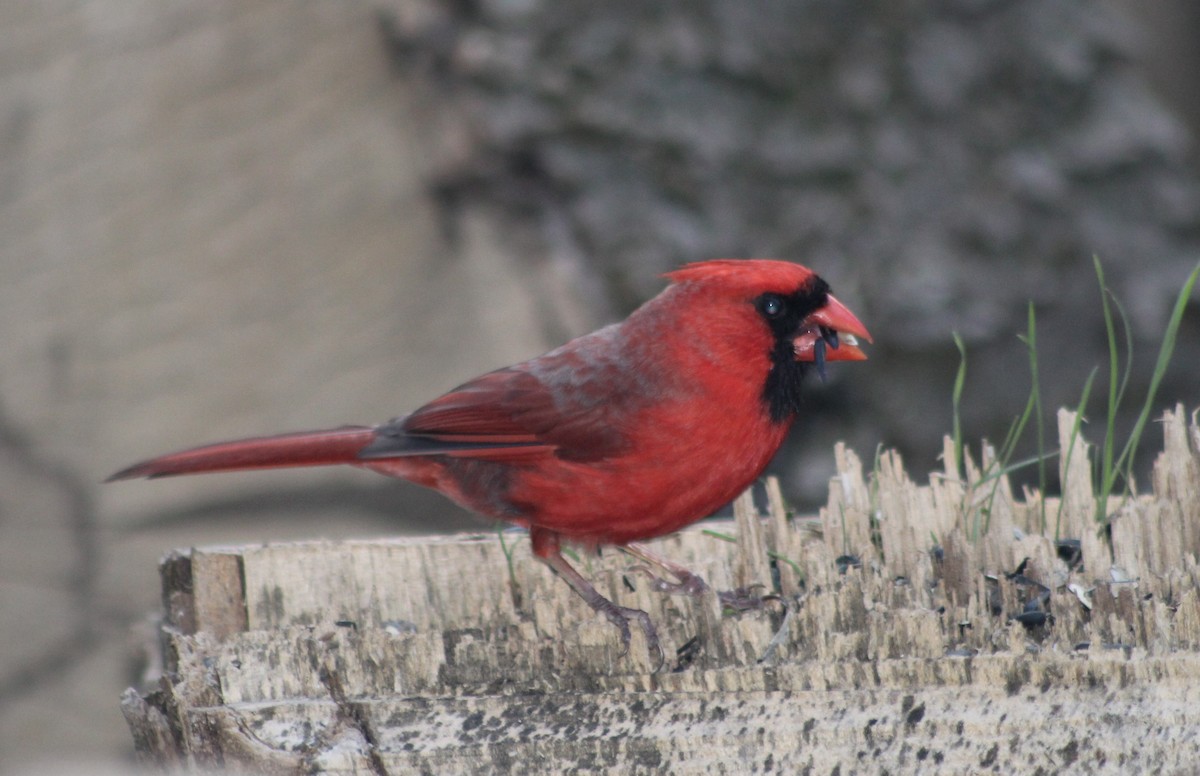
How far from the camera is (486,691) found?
1.70 metres

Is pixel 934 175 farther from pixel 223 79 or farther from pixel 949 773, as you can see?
pixel 949 773

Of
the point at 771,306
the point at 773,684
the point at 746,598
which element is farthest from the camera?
the point at 771,306

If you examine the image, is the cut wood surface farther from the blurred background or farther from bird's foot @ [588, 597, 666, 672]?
the blurred background

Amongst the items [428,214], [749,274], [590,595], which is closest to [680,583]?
[590,595]

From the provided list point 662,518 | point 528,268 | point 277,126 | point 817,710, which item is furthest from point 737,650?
point 277,126

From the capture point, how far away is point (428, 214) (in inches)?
131

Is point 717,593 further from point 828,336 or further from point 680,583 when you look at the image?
point 828,336

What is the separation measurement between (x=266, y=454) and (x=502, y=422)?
0.42 metres

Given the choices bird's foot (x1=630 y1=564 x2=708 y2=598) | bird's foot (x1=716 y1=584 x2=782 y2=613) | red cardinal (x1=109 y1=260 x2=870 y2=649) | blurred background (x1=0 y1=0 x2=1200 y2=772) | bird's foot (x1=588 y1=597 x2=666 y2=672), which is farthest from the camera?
blurred background (x1=0 y1=0 x2=1200 y2=772)

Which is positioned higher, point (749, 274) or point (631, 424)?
point (749, 274)

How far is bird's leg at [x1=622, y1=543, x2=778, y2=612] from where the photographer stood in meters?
1.98

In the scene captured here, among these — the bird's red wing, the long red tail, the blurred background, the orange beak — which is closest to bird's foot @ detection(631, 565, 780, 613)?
the bird's red wing

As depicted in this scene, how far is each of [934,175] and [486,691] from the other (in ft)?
7.86

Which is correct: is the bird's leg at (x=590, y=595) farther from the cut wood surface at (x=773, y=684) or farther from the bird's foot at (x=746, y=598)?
the bird's foot at (x=746, y=598)
